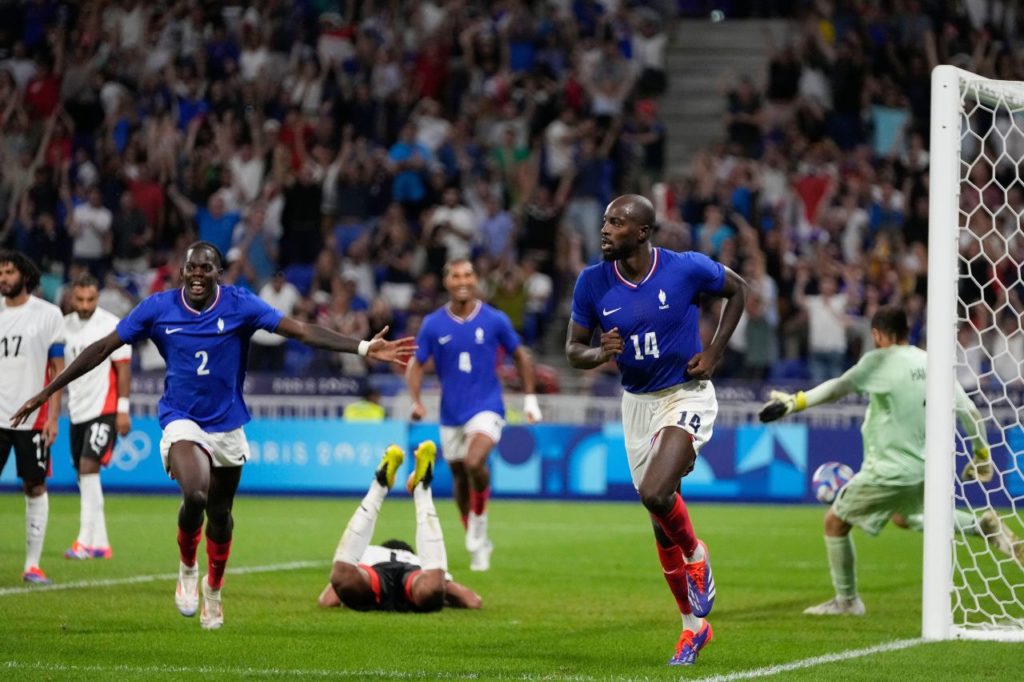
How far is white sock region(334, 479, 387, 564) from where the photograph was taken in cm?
1055

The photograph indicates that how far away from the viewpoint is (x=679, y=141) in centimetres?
2880

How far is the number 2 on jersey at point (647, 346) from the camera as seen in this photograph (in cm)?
896

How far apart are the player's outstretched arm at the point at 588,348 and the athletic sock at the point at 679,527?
872 millimetres

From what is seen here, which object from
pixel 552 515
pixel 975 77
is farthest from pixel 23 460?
pixel 552 515

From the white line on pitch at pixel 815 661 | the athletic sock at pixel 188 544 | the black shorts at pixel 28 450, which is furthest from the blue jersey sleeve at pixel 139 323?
the white line on pitch at pixel 815 661

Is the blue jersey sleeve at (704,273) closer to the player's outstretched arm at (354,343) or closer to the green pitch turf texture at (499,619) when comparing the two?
the player's outstretched arm at (354,343)

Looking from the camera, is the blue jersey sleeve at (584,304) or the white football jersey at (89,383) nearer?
the blue jersey sleeve at (584,304)

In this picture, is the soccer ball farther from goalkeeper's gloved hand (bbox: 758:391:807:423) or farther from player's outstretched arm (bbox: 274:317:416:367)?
player's outstretched arm (bbox: 274:317:416:367)

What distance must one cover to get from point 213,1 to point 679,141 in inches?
347

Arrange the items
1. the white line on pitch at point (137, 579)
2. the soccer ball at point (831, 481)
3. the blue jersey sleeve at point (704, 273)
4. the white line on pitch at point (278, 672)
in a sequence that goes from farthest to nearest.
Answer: the white line on pitch at point (137, 579) < the soccer ball at point (831, 481) < the blue jersey sleeve at point (704, 273) < the white line on pitch at point (278, 672)

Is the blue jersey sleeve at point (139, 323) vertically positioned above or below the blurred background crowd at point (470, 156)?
below

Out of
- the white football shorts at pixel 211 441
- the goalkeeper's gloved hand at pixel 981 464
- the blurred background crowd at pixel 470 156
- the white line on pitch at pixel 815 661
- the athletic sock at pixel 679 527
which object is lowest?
the white line on pitch at pixel 815 661

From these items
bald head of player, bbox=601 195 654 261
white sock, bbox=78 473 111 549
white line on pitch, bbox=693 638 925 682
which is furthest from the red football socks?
white sock, bbox=78 473 111 549

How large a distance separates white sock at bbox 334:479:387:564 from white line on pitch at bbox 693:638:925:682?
3058 millimetres
